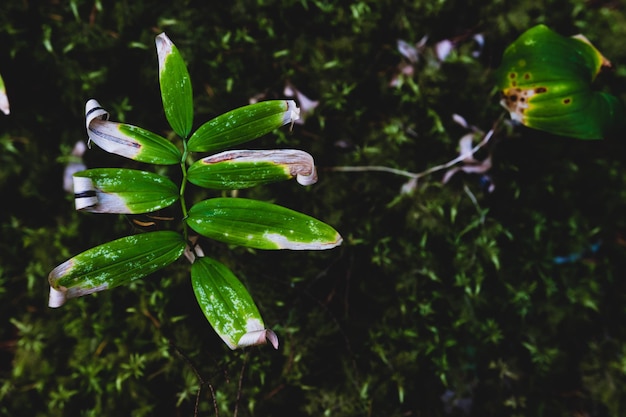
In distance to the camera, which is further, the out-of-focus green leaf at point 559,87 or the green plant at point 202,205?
the out-of-focus green leaf at point 559,87

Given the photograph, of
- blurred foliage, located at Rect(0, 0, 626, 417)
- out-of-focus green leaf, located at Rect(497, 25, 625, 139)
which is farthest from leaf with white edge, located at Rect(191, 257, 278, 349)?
out-of-focus green leaf, located at Rect(497, 25, 625, 139)

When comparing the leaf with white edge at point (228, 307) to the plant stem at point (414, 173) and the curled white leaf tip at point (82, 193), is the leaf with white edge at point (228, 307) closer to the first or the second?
the curled white leaf tip at point (82, 193)

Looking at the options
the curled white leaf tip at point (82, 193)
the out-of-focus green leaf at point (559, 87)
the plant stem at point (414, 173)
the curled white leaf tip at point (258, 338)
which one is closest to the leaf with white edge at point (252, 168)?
the curled white leaf tip at point (82, 193)

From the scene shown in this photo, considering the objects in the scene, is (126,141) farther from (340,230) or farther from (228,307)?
(340,230)

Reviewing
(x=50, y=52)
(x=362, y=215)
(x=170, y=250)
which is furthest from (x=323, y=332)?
(x=50, y=52)

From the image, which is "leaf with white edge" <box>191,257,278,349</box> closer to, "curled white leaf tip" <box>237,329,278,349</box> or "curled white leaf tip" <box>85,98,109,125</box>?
"curled white leaf tip" <box>237,329,278,349</box>

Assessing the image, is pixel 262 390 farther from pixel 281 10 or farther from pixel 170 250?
pixel 281 10
